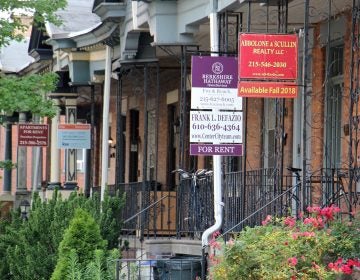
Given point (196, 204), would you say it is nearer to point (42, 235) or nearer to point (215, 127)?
point (42, 235)

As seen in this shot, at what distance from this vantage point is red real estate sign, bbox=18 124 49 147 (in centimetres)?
2784

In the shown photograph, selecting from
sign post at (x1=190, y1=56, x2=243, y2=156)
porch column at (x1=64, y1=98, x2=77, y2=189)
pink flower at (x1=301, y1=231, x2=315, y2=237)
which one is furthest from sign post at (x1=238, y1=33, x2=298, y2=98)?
porch column at (x1=64, y1=98, x2=77, y2=189)

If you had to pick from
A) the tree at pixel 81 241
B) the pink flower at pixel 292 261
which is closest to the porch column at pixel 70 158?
the tree at pixel 81 241

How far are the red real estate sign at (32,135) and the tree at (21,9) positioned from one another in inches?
258

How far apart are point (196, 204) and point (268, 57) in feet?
14.0

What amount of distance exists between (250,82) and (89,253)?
10.2 ft

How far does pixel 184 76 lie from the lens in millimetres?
15828

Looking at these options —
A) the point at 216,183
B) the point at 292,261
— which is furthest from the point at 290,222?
the point at 216,183

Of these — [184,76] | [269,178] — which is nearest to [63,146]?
[184,76]

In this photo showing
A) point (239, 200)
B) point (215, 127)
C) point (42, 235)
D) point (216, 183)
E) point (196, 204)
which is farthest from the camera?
point (196, 204)

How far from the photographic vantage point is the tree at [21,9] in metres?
20.5

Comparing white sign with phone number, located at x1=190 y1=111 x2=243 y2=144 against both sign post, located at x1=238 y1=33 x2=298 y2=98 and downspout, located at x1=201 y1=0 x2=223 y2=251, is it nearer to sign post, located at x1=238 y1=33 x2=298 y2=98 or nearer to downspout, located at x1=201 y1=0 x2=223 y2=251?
downspout, located at x1=201 y1=0 x2=223 y2=251

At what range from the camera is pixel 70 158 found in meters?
28.0

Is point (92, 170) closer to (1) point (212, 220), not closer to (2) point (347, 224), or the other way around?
A: (1) point (212, 220)
